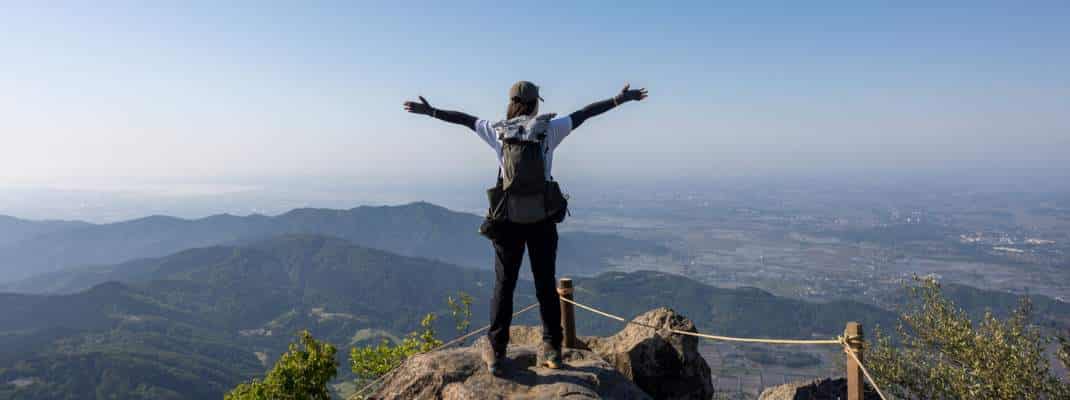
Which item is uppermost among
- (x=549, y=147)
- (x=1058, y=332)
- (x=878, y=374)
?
(x=549, y=147)

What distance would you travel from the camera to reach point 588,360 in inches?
429

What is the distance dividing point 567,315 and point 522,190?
15.5 feet

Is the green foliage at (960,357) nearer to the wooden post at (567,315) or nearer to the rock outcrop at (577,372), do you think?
the rock outcrop at (577,372)

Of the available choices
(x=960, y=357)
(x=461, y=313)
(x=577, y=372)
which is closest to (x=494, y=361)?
(x=577, y=372)

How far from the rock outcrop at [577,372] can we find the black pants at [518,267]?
0.70 m

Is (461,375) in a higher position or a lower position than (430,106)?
lower

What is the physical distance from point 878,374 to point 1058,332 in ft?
22.2

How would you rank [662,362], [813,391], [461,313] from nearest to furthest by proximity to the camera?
[662,362], [813,391], [461,313]

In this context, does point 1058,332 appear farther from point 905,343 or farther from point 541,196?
point 541,196

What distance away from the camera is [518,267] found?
30.3ft

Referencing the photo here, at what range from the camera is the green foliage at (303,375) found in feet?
70.1

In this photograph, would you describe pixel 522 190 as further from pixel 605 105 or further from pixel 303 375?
pixel 303 375

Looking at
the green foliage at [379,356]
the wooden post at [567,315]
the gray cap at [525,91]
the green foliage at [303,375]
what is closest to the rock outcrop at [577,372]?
the wooden post at [567,315]

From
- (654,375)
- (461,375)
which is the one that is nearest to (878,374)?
(654,375)
